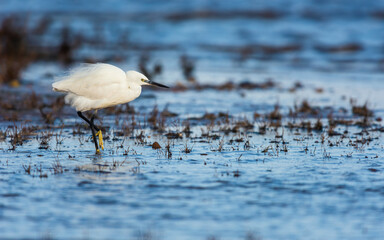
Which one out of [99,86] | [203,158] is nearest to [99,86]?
[99,86]

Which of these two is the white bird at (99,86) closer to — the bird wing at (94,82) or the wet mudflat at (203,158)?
the bird wing at (94,82)

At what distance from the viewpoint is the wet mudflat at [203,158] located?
461 cm

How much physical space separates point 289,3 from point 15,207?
91.9 ft

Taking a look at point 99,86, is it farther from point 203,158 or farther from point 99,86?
point 203,158

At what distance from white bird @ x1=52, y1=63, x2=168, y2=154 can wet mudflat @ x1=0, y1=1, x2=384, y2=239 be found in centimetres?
61

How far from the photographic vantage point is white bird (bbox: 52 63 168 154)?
23.4ft

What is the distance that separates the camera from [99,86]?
7.13 meters

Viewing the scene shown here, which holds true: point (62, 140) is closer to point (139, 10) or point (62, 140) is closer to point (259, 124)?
point (259, 124)

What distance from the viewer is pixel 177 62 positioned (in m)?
18.1

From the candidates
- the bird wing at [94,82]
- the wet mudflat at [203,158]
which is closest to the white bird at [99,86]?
the bird wing at [94,82]

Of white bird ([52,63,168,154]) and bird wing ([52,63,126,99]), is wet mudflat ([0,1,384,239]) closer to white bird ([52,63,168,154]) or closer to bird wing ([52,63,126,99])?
white bird ([52,63,168,154])

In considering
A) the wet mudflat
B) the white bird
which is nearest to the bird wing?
the white bird

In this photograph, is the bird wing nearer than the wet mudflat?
No

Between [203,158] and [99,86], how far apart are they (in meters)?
1.60
